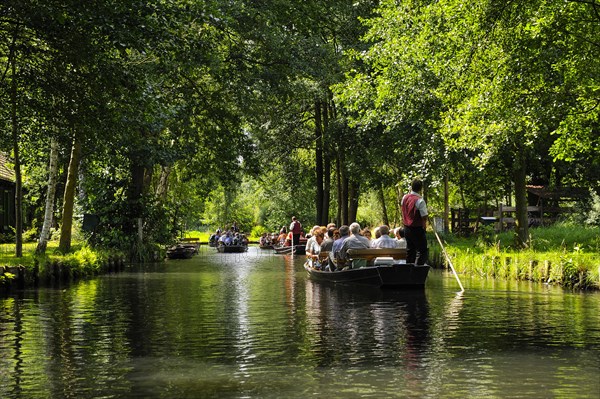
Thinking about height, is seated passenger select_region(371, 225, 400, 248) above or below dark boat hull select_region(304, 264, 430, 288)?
above

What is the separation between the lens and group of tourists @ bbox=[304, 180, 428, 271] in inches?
727

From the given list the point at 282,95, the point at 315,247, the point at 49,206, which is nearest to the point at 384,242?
the point at 315,247

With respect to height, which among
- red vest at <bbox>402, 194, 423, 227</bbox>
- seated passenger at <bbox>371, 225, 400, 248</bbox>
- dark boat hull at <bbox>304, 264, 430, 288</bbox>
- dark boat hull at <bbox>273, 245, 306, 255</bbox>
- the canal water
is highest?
red vest at <bbox>402, 194, 423, 227</bbox>

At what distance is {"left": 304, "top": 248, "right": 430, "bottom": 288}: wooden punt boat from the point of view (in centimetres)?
A: 1903

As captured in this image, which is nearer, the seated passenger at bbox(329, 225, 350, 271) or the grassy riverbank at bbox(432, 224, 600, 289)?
the grassy riverbank at bbox(432, 224, 600, 289)

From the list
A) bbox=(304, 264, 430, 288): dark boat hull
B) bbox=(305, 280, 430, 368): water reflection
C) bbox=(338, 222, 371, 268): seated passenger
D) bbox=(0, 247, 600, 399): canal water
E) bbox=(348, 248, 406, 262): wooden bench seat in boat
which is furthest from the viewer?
bbox=(338, 222, 371, 268): seated passenger

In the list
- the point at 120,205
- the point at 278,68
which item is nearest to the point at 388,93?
the point at 278,68

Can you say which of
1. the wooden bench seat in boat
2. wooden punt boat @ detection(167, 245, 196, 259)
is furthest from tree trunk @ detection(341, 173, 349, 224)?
the wooden bench seat in boat

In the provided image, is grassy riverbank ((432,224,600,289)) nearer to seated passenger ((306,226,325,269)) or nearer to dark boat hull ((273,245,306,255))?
seated passenger ((306,226,325,269))

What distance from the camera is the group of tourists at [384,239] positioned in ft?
60.6

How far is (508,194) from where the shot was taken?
48.9m

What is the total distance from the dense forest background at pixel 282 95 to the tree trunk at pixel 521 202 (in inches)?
1.8

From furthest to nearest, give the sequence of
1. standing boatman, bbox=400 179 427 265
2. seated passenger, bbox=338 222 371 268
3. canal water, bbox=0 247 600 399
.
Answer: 1. seated passenger, bbox=338 222 371 268
2. standing boatman, bbox=400 179 427 265
3. canal water, bbox=0 247 600 399

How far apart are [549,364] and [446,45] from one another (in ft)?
49.4
